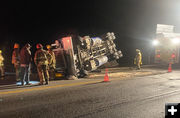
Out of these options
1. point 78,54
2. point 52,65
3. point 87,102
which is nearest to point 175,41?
point 78,54

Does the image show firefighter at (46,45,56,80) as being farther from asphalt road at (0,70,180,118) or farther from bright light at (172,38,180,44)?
bright light at (172,38,180,44)

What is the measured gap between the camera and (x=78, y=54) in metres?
10.8

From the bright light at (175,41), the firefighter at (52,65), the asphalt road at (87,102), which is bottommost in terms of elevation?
the asphalt road at (87,102)

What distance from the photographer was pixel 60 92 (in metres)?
7.16

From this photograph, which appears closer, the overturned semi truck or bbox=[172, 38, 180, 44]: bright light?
the overturned semi truck

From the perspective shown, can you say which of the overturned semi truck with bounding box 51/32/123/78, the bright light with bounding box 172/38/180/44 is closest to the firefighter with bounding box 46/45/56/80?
the overturned semi truck with bounding box 51/32/123/78

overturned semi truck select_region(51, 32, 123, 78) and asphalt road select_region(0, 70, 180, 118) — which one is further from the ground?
overturned semi truck select_region(51, 32, 123, 78)

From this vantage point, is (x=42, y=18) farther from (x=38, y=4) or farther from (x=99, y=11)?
(x=99, y=11)

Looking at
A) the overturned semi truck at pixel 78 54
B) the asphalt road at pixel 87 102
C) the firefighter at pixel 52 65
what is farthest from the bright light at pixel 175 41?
the firefighter at pixel 52 65

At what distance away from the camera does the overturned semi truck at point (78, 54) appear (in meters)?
10.3

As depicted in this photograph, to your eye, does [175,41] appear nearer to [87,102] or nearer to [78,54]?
[78,54]

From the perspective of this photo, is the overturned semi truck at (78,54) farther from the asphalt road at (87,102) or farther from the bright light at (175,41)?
the bright light at (175,41)

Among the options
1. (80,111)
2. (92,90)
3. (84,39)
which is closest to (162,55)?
(84,39)

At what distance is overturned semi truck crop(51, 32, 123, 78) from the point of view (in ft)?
33.7
